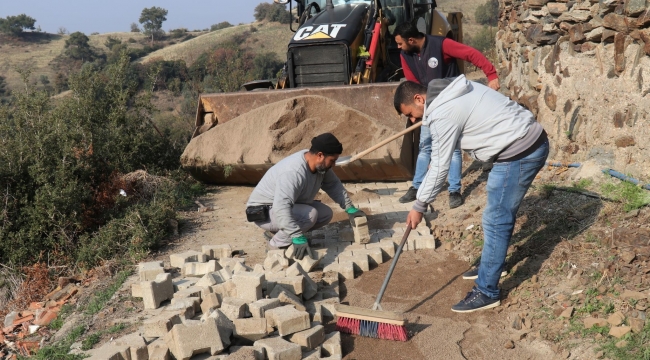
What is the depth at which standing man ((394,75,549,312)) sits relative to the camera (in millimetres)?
4344

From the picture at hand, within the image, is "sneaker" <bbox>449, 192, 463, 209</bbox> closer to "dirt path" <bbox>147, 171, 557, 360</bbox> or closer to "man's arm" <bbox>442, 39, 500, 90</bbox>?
"dirt path" <bbox>147, 171, 557, 360</bbox>

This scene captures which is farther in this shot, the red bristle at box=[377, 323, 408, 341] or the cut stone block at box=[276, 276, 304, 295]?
the cut stone block at box=[276, 276, 304, 295]

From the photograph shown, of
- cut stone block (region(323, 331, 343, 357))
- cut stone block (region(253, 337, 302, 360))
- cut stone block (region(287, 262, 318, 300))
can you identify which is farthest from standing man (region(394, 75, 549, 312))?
cut stone block (region(253, 337, 302, 360))

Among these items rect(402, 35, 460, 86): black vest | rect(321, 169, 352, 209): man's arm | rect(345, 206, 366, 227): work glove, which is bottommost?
rect(345, 206, 366, 227): work glove

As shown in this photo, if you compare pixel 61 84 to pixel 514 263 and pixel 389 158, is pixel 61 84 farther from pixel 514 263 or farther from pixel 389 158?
pixel 514 263

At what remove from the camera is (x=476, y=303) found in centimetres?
477

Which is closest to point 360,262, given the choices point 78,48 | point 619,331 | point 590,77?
point 619,331

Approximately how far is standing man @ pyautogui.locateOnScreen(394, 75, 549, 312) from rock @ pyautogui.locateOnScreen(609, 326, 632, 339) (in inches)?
35.3

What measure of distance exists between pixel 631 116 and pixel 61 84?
3333 centimetres

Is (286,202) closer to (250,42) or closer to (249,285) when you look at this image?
(249,285)

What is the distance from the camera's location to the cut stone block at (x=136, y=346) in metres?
4.15

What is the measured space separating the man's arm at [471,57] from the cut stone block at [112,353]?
4.33 meters

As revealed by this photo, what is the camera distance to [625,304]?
4211 millimetres

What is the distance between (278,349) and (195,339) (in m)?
0.53
